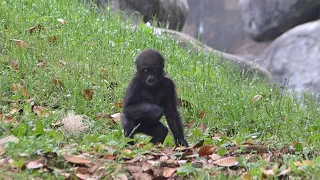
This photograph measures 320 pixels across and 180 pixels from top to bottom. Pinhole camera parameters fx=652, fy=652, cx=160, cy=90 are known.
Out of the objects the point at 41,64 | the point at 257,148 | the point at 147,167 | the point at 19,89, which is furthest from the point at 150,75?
the point at 41,64

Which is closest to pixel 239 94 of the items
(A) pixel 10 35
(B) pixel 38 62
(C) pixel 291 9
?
(B) pixel 38 62

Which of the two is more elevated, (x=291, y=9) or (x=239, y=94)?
(x=291, y=9)

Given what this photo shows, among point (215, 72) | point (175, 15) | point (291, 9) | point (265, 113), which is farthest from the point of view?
point (291, 9)

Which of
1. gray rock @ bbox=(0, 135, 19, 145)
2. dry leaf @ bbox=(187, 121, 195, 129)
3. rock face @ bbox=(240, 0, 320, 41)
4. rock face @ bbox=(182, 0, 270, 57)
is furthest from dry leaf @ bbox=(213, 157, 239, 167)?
rock face @ bbox=(182, 0, 270, 57)

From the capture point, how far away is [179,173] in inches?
179

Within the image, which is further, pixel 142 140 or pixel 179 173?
pixel 142 140

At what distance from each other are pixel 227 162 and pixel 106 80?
3812 millimetres

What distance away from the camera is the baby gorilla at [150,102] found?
19.4ft

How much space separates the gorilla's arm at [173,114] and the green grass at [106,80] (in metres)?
0.12

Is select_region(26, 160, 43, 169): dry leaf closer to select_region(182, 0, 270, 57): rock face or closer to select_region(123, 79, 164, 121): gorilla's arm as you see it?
select_region(123, 79, 164, 121): gorilla's arm

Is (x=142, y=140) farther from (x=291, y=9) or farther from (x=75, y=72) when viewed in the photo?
(x=291, y=9)

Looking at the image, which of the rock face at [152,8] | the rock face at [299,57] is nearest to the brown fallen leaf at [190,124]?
the rock face at [152,8]

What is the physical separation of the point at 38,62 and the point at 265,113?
117 inches

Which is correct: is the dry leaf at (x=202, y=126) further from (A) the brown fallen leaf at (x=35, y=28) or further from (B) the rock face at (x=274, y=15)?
(B) the rock face at (x=274, y=15)
